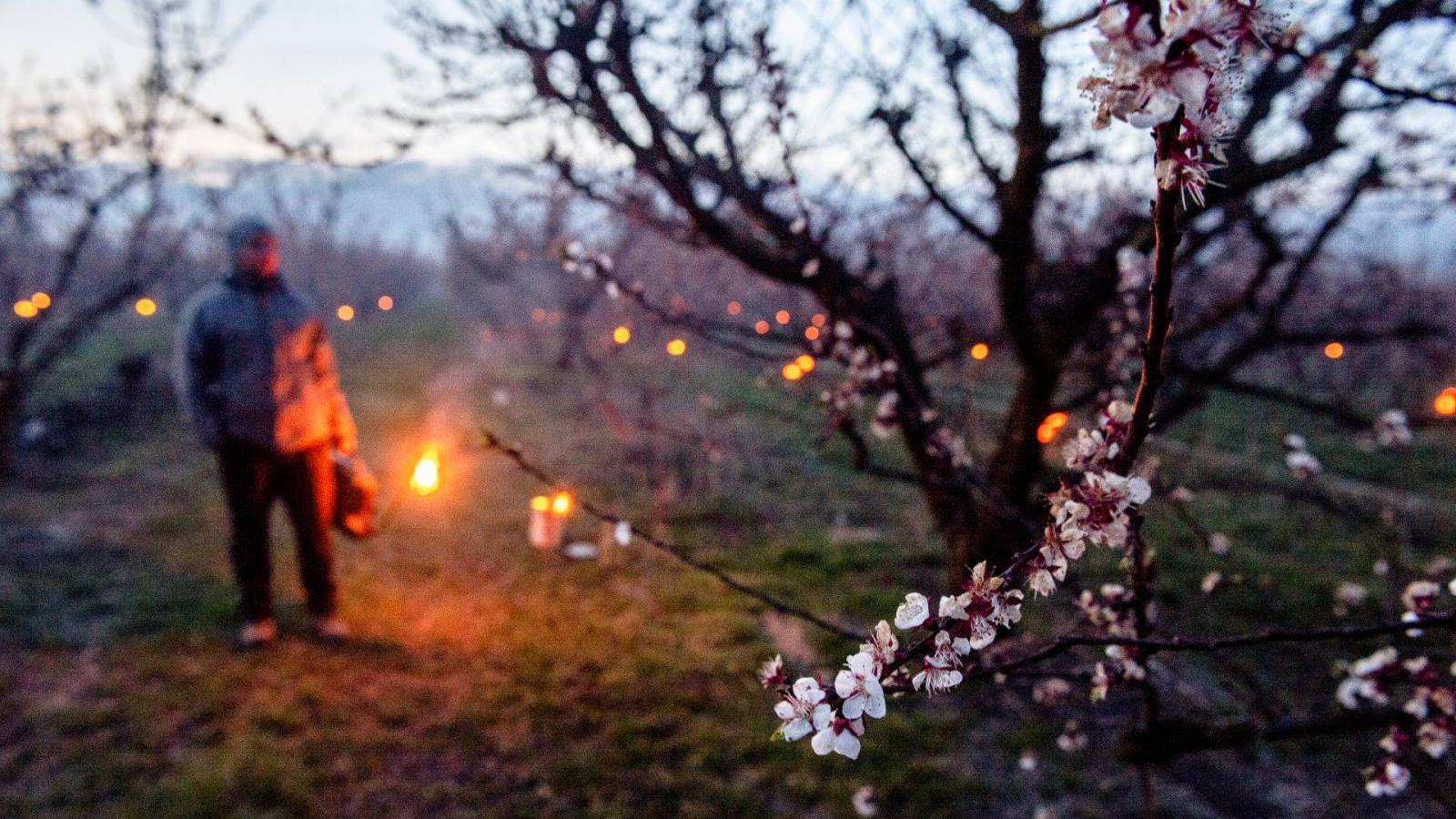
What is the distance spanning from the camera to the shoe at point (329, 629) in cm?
430

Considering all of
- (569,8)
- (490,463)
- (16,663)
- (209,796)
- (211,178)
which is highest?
(211,178)

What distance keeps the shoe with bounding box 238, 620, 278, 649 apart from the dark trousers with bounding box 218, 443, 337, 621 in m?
0.03

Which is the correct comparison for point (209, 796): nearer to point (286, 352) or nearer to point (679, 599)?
point (286, 352)

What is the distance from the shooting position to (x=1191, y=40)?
1.86ft

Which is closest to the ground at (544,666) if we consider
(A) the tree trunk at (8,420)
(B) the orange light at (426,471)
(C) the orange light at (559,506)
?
(A) the tree trunk at (8,420)

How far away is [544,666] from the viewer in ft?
13.8

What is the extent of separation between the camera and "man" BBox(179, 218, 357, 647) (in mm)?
3725

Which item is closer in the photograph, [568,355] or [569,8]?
[569,8]

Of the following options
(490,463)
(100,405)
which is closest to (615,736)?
(490,463)

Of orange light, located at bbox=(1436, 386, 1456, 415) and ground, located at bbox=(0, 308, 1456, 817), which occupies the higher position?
orange light, located at bbox=(1436, 386, 1456, 415)

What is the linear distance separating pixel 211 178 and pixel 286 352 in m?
5.41

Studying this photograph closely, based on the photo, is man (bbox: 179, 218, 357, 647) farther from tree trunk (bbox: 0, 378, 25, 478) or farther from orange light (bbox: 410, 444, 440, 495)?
tree trunk (bbox: 0, 378, 25, 478)

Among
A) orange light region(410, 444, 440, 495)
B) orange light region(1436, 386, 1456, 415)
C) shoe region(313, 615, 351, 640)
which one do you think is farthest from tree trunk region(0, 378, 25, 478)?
orange light region(1436, 386, 1456, 415)

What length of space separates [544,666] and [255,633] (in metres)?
1.48
